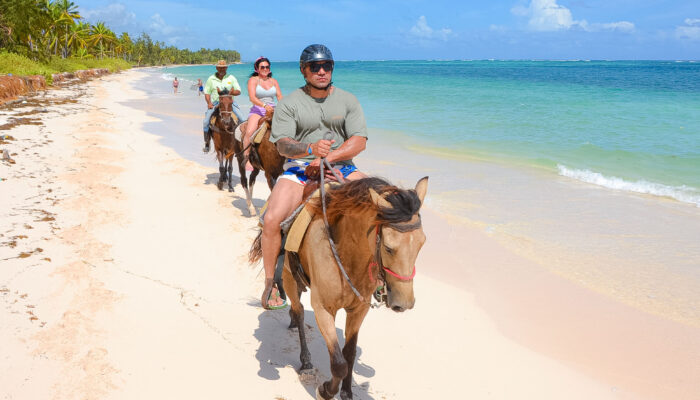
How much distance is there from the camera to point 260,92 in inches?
326

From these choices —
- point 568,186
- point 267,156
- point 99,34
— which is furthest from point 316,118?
point 99,34

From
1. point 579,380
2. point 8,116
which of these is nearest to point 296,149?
point 579,380

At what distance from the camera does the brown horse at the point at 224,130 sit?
9.73m

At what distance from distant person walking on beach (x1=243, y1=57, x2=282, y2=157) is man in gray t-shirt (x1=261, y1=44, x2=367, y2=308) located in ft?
14.4

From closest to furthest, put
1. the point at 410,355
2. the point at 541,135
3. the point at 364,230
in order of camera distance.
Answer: the point at 364,230 → the point at 410,355 → the point at 541,135

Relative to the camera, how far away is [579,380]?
4.38 meters

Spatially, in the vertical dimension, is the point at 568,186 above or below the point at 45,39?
below

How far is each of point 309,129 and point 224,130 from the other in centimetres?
678

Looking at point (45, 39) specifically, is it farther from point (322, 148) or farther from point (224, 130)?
point (322, 148)

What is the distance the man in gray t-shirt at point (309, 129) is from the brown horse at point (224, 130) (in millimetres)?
6227

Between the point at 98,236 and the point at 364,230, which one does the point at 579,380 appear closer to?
the point at 364,230

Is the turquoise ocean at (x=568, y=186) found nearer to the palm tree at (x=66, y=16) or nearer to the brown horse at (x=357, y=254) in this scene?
the brown horse at (x=357, y=254)

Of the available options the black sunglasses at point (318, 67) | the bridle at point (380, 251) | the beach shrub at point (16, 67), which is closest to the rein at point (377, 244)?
the bridle at point (380, 251)

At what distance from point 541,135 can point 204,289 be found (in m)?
18.7
